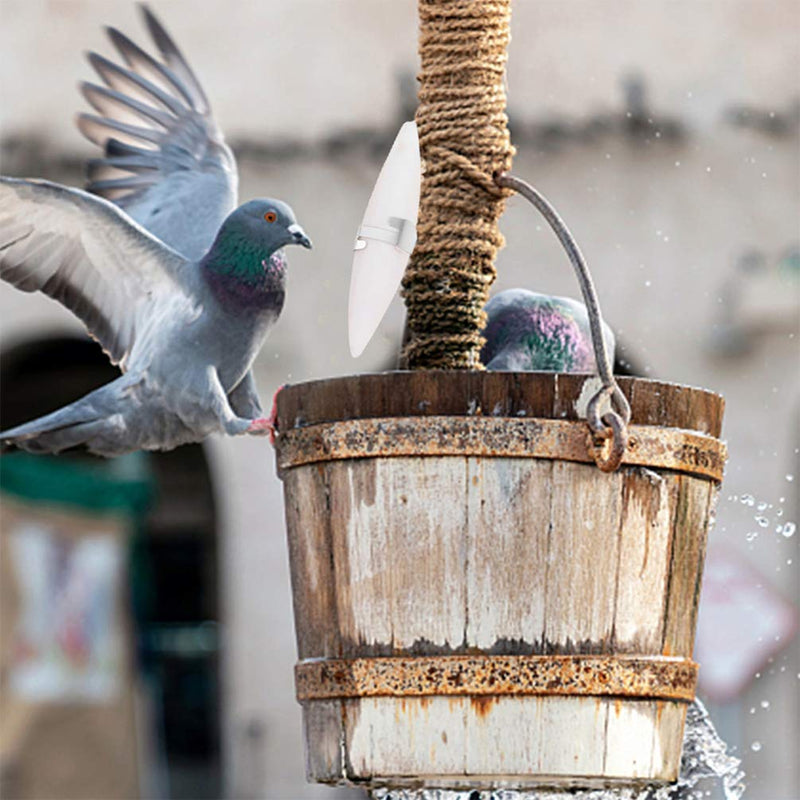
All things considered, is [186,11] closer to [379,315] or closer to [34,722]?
[34,722]

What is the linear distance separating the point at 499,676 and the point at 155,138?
1.28 meters

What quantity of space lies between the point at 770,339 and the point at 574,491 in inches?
174

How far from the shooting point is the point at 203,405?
2.26 m

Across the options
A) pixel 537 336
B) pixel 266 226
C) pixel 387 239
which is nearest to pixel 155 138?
pixel 266 226

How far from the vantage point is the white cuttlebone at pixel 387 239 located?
6.28 feet

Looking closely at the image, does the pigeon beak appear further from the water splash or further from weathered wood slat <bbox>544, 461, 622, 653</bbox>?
the water splash

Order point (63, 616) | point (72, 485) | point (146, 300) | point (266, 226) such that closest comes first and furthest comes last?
point (266, 226)
point (146, 300)
point (63, 616)
point (72, 485)

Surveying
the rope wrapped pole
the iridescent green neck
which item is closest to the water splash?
the rope wrapped pole

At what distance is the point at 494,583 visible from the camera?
185 centimetres

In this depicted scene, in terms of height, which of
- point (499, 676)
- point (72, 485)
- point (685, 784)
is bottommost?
point (685, 784)

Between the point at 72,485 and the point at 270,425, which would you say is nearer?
the point at 270,425

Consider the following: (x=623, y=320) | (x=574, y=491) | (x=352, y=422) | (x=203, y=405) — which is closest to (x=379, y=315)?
(x=352, y=422)

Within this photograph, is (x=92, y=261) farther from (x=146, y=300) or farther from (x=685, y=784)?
(x=685, y=784)

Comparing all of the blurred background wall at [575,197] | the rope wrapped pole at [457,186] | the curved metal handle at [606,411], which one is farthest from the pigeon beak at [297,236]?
the blurred background wall at [575,197]
